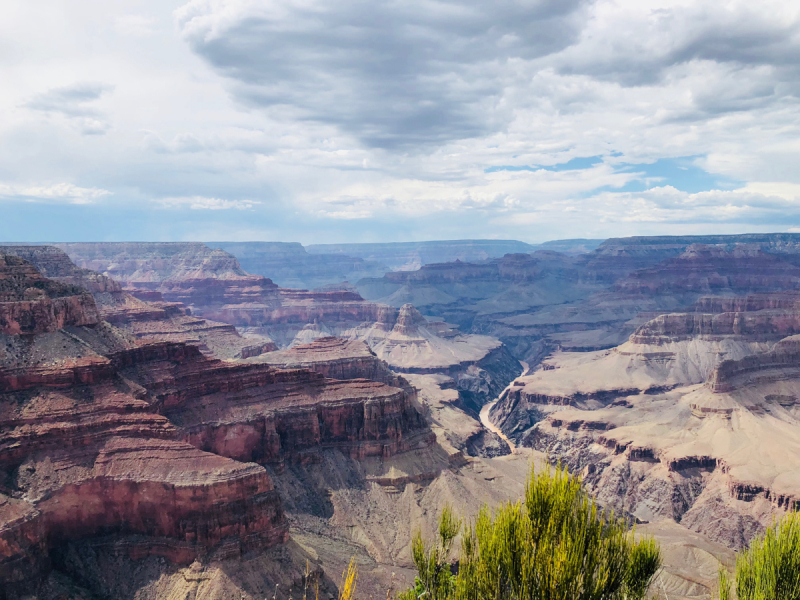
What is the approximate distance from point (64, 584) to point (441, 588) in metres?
38.7

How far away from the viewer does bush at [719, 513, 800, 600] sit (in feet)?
81.1

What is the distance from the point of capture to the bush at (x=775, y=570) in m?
24.7

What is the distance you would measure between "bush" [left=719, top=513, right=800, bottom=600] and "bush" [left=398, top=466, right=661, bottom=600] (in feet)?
14.5

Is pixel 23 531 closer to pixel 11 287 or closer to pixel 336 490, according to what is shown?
pixel 11 287

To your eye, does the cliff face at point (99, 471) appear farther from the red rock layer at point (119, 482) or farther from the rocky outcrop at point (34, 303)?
the rocky outcrop at point (34, 303)

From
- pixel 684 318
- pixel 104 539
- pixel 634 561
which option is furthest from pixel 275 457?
pixel 684 318

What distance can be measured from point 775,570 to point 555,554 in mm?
10135

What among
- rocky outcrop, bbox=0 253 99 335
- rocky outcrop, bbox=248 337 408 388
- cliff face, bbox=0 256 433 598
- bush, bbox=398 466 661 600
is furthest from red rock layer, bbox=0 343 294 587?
rocky outcrop, bbox=248 337 408 388

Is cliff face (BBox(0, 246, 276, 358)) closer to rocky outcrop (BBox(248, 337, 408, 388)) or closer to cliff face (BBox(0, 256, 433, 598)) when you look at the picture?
rocky outcrop (BBox(248, 337, 408, 388))

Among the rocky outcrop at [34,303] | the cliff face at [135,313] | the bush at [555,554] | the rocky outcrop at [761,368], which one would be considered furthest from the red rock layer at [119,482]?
the rocky outcrop at [761,368]

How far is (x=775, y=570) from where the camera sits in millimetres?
24984

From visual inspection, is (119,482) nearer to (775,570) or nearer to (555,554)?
(555,554)

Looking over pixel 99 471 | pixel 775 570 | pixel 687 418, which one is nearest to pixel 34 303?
pixel 99 471

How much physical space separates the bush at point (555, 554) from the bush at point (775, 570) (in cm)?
442
